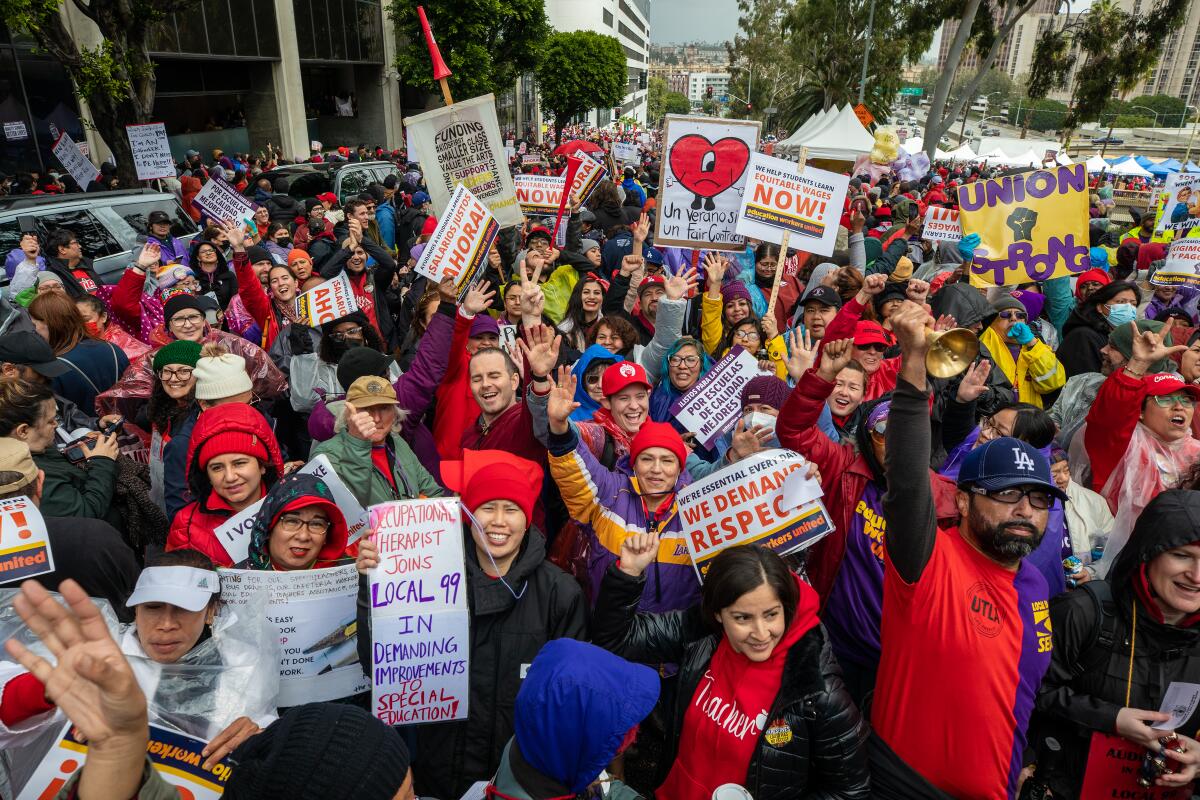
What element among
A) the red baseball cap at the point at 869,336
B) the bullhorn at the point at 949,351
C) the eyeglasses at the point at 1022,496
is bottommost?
the red baseball cap at the point at 869,336

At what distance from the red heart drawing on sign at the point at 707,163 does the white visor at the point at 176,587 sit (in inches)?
189

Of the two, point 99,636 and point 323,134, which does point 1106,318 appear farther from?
point 323,134

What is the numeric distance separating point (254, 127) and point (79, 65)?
54.8ft

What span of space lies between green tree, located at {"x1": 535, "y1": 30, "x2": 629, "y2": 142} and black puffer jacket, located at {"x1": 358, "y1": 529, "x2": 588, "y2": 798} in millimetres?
46427

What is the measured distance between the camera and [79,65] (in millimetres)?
10312

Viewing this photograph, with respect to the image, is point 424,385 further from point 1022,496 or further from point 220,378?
point 1022,496

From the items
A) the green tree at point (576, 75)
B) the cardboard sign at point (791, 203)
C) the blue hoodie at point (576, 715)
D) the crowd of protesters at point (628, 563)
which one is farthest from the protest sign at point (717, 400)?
the green tree at point (576, 75)

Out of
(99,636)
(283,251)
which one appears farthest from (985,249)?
(283,251)

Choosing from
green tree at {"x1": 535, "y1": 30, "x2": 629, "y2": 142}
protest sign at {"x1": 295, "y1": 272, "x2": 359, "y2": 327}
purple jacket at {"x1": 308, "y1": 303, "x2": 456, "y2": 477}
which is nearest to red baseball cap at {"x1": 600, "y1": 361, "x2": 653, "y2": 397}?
purple jacket at {"x1": 308, "y1": 303, "x2": 456, "y2": 477}

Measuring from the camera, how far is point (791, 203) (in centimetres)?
579

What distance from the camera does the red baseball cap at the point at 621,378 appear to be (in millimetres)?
3812

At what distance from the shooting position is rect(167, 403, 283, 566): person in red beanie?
3.03m

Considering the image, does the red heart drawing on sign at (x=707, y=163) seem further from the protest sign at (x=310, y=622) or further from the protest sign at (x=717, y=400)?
the protest sign at (x=310, y=622)

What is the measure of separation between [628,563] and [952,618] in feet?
3.44
